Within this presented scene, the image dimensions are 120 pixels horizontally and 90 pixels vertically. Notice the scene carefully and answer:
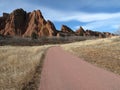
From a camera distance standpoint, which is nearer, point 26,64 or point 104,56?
point 26,64

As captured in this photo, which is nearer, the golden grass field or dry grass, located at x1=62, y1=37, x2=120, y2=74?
the golden grass field

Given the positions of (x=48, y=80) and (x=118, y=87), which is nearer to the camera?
(x=118, y=87)

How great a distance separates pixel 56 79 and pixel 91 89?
2.87 metres

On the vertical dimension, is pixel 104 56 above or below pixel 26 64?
above

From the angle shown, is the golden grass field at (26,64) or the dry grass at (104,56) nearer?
the golden grass field at (26,64)

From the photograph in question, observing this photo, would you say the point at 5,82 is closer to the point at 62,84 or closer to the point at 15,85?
the point at 15,85

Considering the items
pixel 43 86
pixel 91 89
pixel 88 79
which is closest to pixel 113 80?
pixel 88 79

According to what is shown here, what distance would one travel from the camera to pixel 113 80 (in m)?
11.9

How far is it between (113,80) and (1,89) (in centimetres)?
452

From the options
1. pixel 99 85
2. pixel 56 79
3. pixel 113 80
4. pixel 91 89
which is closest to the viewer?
pixel 91 89

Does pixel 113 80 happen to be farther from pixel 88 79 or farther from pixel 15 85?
pixel 15 85

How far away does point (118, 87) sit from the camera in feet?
33.7

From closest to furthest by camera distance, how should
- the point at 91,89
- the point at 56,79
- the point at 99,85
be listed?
the point at 91,89 < the point at 99,85 < the point at 56,79

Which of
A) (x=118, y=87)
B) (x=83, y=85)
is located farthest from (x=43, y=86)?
(x=118, y=87)
